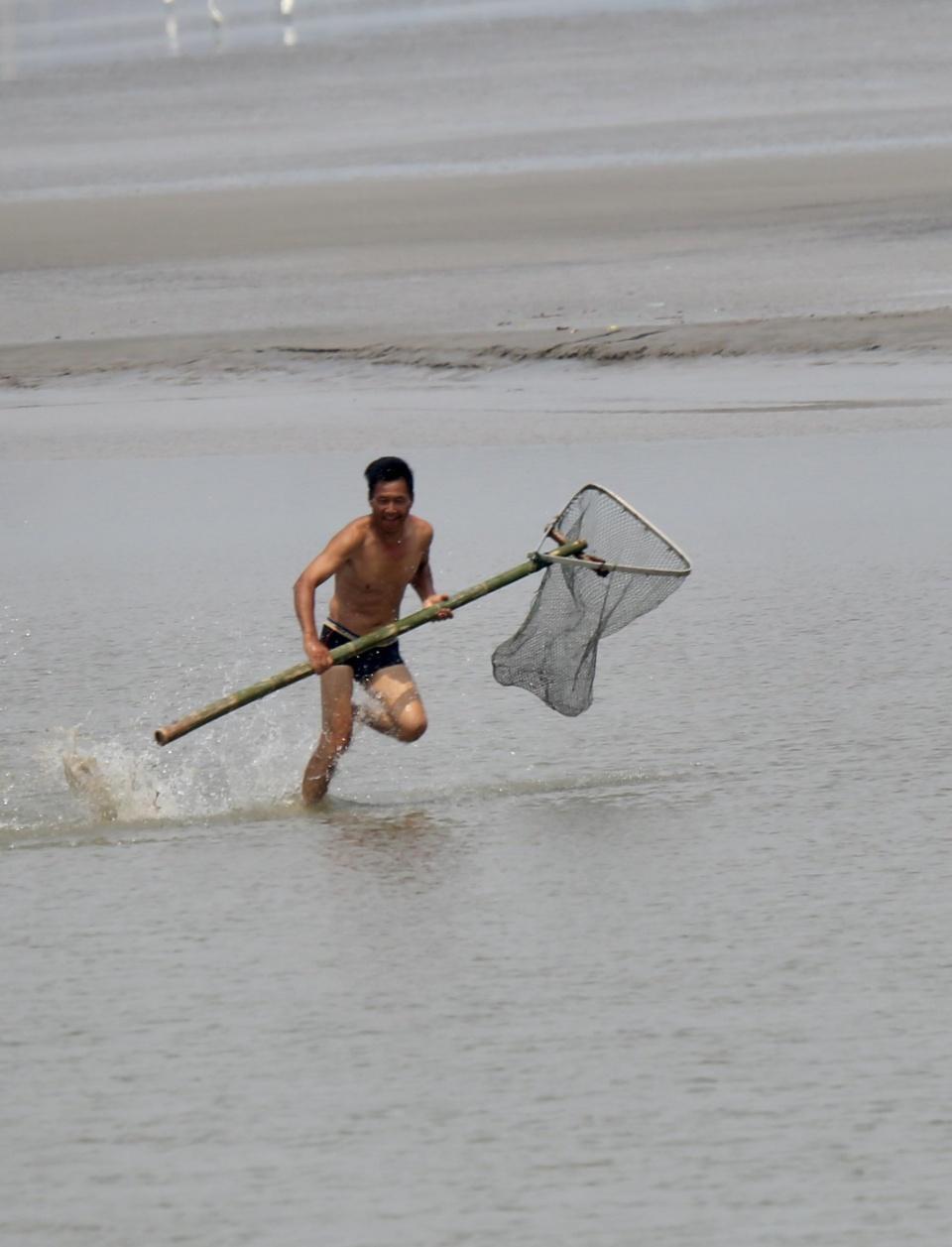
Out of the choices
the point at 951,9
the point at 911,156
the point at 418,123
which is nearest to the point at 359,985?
the point at 911,156

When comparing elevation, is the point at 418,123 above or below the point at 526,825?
above

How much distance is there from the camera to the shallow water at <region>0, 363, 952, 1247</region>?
193 inches

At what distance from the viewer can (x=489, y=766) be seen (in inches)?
328

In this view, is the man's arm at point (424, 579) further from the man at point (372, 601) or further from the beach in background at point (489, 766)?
the beach in background at point (489, 766)

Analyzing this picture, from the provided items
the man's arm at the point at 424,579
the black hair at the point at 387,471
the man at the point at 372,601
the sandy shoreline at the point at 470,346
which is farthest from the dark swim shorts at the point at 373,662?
the sandy shoreline at the point at 470,346

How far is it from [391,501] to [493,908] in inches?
68.2

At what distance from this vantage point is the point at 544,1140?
16.6 ft

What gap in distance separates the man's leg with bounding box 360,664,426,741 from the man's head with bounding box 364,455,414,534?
516 millimetres

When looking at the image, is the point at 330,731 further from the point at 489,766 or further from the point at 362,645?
the point at 489,766

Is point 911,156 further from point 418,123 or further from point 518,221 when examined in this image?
point 418,123

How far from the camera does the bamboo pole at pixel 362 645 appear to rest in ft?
25.4

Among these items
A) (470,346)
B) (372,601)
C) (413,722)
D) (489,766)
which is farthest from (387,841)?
(470,346)

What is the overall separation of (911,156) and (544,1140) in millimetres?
24564

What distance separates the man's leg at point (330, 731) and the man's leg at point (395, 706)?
0.08 meters
